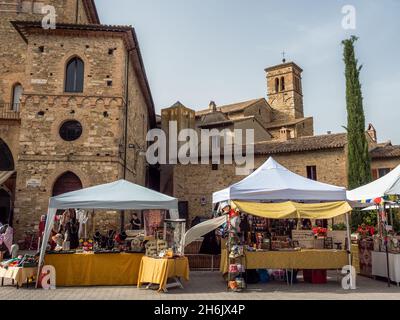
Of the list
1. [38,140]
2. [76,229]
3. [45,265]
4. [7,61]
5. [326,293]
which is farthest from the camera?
[7,61]

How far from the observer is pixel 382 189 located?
1025 centimetres

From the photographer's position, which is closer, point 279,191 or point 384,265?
point 279,191

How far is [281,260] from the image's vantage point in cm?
941

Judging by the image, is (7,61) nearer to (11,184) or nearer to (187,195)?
(11,184)

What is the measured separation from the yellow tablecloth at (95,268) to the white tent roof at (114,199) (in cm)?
124

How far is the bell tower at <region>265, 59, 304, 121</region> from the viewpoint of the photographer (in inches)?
2046

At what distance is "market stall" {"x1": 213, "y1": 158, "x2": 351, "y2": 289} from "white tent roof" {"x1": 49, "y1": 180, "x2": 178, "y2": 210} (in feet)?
6.11

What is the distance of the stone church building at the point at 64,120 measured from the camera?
16.2m

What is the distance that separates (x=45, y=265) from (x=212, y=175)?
18013 mm

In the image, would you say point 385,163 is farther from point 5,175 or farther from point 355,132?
point 5,175

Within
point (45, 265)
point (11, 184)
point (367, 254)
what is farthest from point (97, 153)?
point (367, 254)

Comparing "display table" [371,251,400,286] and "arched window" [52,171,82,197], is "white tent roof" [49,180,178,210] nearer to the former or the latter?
"display table" [371,251,400,286]

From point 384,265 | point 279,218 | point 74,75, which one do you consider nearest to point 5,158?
point 74,75

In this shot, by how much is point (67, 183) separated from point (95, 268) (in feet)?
26.4
